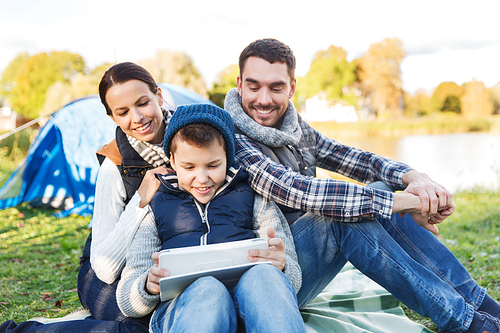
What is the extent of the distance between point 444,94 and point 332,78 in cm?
2768

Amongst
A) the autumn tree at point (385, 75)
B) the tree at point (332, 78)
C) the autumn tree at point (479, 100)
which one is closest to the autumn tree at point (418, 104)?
the autumn tree at point (385, 75)

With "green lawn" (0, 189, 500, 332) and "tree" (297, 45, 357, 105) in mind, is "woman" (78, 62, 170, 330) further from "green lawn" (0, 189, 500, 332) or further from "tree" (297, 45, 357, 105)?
"tree" (297, 45, 357, 105)

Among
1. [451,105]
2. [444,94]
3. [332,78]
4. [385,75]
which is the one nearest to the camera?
[385,75]

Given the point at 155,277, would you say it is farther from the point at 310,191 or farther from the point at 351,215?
the point at 351,215

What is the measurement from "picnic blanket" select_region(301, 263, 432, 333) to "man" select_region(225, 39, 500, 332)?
20 cm

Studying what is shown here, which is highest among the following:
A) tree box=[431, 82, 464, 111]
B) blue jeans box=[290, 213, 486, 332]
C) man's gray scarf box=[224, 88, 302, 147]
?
tree box=[431, 82, 464, 111]

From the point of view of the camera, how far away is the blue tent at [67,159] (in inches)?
211

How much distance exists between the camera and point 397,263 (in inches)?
71.8

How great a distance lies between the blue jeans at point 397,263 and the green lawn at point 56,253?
1.27 feet

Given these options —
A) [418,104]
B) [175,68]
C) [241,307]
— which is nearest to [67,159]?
[241,307]

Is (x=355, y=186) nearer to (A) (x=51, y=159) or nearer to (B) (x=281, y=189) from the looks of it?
(B) (x=281, y=189)

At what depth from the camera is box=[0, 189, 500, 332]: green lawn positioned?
2.71 meters

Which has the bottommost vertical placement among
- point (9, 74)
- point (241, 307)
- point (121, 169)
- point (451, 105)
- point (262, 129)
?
point (241, 307)

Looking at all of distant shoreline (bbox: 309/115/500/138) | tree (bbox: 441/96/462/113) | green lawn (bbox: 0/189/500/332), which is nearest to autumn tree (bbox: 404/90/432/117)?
tree (bbox: 441/96/462/113)
